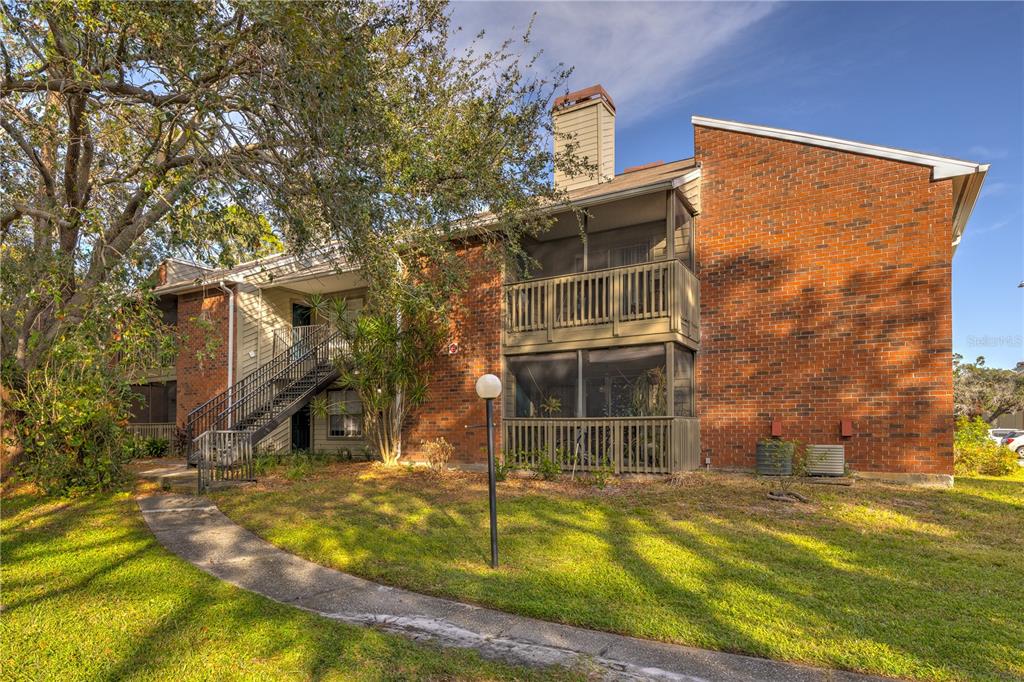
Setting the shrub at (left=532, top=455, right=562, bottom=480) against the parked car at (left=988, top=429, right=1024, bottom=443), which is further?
the parked car at (left=988, top=429, right=1024, bottom=443)

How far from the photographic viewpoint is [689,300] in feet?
38.1

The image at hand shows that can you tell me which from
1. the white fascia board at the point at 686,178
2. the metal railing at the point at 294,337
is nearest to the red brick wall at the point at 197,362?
the metal railing at the point at 294,337

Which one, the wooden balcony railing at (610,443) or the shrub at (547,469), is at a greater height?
the wooden balcony railing at (610,443)

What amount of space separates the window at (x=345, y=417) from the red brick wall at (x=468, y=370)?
10.1ft

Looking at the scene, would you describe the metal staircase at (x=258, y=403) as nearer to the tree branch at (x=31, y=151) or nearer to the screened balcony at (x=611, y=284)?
the screened balcony at (x=611, y=284)

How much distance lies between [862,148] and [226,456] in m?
12.8

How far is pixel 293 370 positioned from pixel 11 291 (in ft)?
30.0

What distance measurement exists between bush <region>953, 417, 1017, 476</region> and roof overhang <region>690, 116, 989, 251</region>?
470cm

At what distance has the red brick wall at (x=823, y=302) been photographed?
399 inches

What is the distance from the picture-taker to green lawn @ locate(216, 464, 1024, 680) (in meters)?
4.32

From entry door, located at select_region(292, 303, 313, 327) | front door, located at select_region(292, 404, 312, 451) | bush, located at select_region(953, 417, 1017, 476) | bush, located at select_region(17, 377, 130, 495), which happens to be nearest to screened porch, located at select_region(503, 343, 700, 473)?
bush, located at select_region(953, 417, 1017, 476)

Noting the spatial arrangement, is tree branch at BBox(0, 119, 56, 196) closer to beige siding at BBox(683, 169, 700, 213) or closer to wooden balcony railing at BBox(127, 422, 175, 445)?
beige siding at BBox(683, 169, 700, 213)

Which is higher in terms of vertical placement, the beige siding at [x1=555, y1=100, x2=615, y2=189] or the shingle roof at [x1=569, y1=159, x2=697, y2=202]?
the beige siding at [x1=555, y1=100, x2=615, y2=189]

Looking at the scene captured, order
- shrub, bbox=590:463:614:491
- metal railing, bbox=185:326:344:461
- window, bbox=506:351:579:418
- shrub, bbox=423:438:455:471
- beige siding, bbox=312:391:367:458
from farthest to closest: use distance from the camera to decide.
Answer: beige siding, bbox=312:391:367:458
metal railing, bbox=185:326:344:461
window, bbox=506:351:579:418
shrub, bbox=423:438:455:471
shrub, bbox=590:463:614:491
